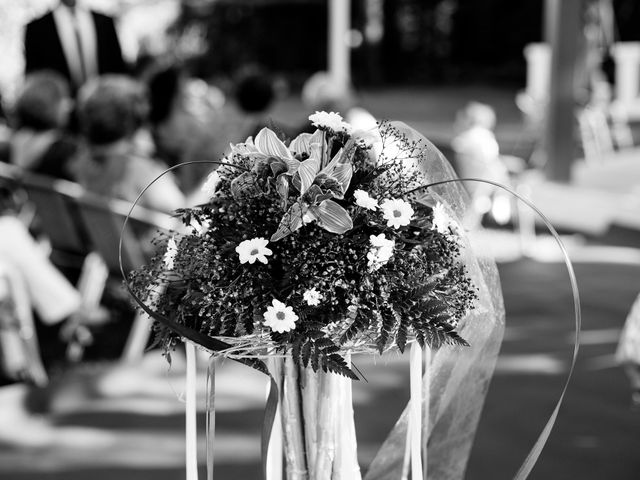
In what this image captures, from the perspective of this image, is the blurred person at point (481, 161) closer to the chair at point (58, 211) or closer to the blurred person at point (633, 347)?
the chair at point (58, 211)

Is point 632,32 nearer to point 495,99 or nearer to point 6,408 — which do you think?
point 495,99

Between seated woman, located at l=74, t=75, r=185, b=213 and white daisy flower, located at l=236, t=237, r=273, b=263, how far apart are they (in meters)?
2.52

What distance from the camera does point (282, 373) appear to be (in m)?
1.80

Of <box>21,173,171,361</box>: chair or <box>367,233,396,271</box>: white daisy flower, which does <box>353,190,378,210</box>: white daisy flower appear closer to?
<box>367,233,396,271</box>: white daisy flower

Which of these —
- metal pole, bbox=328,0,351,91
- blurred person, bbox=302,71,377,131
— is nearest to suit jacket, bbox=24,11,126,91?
blurred person, bbox=302,71,377,131

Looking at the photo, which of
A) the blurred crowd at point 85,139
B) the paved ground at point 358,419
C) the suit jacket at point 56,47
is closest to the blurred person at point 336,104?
the blurred crowd at point 85,139

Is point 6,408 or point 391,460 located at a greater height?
point 391,460

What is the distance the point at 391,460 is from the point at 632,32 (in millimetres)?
17900

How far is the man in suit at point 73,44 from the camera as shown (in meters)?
5.89

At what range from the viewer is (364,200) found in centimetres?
163

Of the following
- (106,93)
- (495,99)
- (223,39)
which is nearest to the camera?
(106,93)

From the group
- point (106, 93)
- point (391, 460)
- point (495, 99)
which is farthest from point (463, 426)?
point (495, 99)

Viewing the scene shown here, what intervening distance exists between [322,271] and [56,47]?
4.82 meters

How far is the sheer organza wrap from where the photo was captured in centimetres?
183
